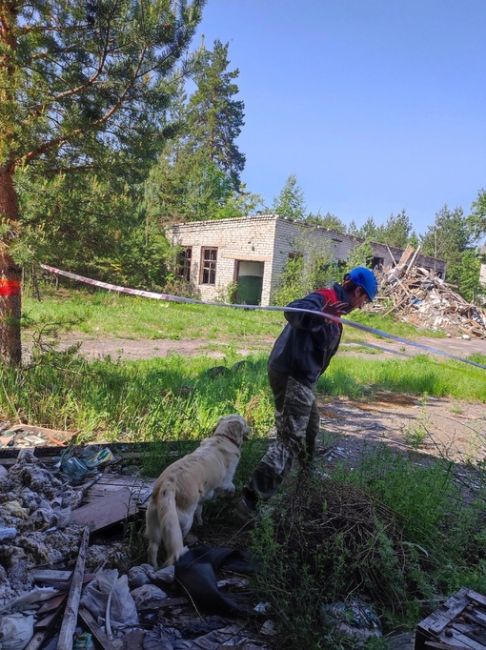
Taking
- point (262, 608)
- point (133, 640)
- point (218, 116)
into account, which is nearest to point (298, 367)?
point (262, 608)

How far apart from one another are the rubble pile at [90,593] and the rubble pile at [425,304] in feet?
73.4

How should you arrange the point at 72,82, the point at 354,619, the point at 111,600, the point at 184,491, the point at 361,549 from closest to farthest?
the point at 354,619 → the point at 111,600 → the point at 361,549 → the point at 184,491 → the point at 72,82

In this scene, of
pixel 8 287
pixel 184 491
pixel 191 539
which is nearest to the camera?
pixel 184 491

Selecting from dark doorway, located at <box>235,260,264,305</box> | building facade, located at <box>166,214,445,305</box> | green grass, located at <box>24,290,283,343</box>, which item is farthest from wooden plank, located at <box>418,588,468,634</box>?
dark doorway, located at <box>235,260,264,305</box>

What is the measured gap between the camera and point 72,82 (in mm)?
5488

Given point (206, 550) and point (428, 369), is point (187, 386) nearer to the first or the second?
point (206, 550)

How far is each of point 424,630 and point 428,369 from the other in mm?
10017

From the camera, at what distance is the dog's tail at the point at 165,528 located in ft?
9.77

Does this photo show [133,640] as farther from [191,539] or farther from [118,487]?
[118,487]

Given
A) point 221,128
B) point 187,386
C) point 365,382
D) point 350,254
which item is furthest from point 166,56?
point 221,128

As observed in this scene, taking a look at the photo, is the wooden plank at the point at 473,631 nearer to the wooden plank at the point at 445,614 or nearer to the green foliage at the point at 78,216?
the wooden plank at the point at 445,614

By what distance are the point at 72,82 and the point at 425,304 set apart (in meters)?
22.5

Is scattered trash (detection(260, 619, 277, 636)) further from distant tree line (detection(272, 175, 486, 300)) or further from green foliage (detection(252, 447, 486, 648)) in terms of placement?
distant tree line (detection(272, 175, 486, 300))

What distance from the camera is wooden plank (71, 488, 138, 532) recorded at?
11.2ft
